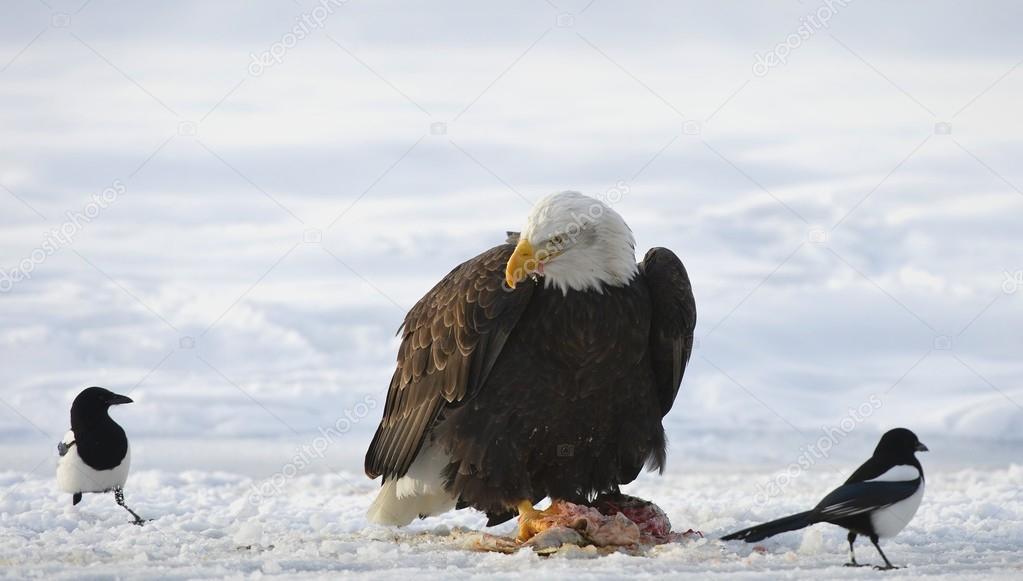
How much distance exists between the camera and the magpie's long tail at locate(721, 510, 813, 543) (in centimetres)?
638

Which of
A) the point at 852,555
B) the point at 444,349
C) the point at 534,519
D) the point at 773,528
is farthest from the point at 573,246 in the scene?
the point at 852,555

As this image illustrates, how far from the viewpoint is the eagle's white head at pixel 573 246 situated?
7.22m

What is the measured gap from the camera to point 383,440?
27.3ft

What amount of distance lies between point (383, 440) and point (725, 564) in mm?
2844

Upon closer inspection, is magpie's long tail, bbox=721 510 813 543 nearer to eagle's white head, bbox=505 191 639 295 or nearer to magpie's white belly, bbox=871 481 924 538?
magpie's white belly, bbox=871 481 924 538

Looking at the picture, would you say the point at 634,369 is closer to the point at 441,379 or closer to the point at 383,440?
the point at 441,379

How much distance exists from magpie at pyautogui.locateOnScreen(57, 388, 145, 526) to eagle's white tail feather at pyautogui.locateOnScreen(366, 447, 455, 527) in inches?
101

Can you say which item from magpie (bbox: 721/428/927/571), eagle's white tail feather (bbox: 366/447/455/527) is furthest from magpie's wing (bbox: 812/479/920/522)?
eagle's white tail feather (bbox: 366/447/455/527)

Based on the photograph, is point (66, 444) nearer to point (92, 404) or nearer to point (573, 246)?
point (92, 404)

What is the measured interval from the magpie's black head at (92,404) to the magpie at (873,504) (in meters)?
5.91

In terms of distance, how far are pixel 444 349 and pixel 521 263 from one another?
2.96 ft

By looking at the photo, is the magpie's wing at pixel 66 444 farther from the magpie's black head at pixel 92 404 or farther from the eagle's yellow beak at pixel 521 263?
the eagle's yellow beak at pixel 521 263

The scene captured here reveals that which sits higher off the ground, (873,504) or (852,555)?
(873,504)

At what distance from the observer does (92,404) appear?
10141 mm
